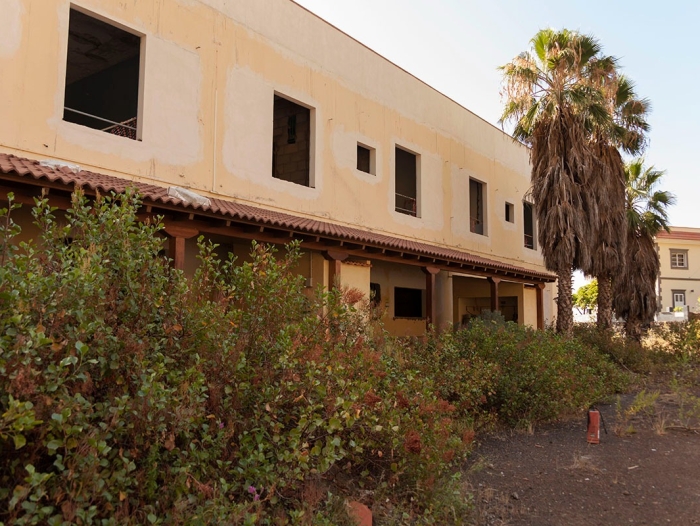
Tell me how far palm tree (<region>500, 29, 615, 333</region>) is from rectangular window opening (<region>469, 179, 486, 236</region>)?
2550mm

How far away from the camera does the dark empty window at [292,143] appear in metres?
14.5

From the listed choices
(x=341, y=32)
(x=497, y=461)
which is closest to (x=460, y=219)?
(x=341, y=32)

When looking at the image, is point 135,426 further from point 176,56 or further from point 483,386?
point 176,56

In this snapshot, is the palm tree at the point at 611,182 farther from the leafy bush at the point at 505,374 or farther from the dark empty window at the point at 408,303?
the leafy bush at the point at 505,374

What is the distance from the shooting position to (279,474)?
395 centimetres

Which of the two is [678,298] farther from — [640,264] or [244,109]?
[244,109]

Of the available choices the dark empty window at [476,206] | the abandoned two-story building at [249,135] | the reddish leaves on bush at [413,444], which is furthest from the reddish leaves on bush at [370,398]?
the dark empty window at [476,206]

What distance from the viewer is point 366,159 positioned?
628 inches

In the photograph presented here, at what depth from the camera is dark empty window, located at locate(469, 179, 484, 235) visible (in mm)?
20688

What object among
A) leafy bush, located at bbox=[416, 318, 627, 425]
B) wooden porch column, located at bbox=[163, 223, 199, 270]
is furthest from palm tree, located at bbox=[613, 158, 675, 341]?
wooden porch column, located at bbox=[163, 223, 199, 270]

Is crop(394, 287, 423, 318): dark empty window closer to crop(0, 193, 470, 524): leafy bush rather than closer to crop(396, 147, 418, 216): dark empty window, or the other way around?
crop(396, 147, 418, 216): dark empty window

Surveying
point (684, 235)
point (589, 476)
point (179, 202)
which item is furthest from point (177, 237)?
point (684, 235)

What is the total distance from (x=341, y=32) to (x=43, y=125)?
8145 mm

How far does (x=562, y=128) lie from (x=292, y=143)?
862cm
